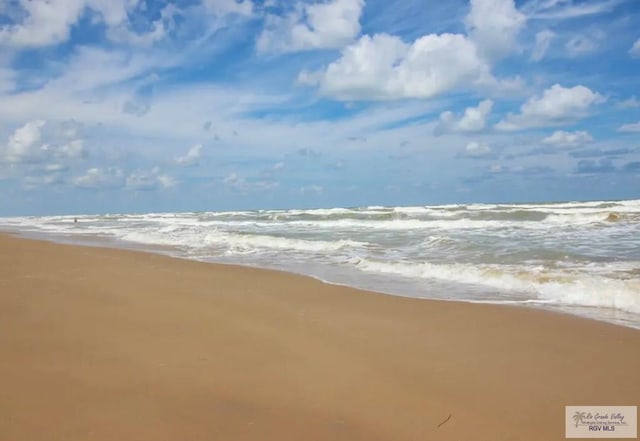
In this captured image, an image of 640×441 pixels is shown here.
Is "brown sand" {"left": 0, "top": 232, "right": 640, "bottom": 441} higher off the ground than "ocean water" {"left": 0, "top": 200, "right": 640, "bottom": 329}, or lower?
lower

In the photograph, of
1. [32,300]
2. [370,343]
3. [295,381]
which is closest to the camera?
[295,381]

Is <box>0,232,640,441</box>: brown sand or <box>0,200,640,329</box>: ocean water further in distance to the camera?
<box>0,200,640,329</box>: ocean water

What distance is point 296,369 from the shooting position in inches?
140

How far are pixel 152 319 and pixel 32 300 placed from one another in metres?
1.98

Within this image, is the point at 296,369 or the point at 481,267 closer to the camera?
the point at 296,369

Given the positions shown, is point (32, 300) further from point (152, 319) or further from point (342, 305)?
point (342, 305)

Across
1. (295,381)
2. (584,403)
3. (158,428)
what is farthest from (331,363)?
(584,403)

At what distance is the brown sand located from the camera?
2670 millimetres

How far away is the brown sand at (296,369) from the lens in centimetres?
267

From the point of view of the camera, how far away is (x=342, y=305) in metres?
5.99

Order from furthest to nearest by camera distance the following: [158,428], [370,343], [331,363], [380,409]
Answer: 1. [370,343]
2. [331,363]
3. [380,409]
4. [158,428]

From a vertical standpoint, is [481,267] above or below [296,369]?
above

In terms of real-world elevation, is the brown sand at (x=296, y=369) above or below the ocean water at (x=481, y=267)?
below

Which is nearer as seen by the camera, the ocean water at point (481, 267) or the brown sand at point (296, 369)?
the brown sand at point (296, 369)
